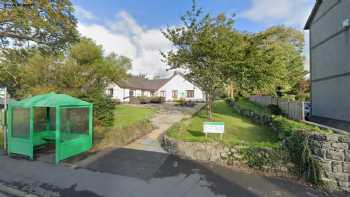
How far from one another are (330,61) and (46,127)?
15924 millimetres

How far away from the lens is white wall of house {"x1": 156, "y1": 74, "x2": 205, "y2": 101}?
36062 mm

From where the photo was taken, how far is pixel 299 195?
4375 mm

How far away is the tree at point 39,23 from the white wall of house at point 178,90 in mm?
27063

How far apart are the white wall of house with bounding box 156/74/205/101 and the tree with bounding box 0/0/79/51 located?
2706cm

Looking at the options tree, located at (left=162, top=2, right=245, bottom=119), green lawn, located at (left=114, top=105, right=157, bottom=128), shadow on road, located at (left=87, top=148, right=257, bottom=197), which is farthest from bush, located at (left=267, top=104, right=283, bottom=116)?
shadow on road, located at (left=87, top=148, right=257, bottom=197)

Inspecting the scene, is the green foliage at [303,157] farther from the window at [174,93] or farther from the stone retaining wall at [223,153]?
the window at [174,93]

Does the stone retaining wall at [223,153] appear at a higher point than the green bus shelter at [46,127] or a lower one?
lower

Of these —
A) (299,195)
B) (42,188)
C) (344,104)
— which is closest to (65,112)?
(42,188)

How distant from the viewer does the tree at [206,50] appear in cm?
973

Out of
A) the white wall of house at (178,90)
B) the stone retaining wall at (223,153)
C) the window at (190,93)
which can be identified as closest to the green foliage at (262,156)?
the stone retaining wall at (223,153)

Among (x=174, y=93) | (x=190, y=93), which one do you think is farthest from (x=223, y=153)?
(x=174, y=93)

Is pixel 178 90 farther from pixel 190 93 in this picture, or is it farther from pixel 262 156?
pixel 262 156

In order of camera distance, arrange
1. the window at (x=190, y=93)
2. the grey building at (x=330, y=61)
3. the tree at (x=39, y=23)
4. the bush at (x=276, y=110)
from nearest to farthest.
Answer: the tree at (x=39, y=23), the grey building at (x=330, y=61), the bush at (x=276, y=110), the window at (x=190, y=93)

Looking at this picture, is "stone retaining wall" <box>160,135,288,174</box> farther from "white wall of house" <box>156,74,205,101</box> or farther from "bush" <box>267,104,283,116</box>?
"white wall of house" <box>156,74,205,101</box>
